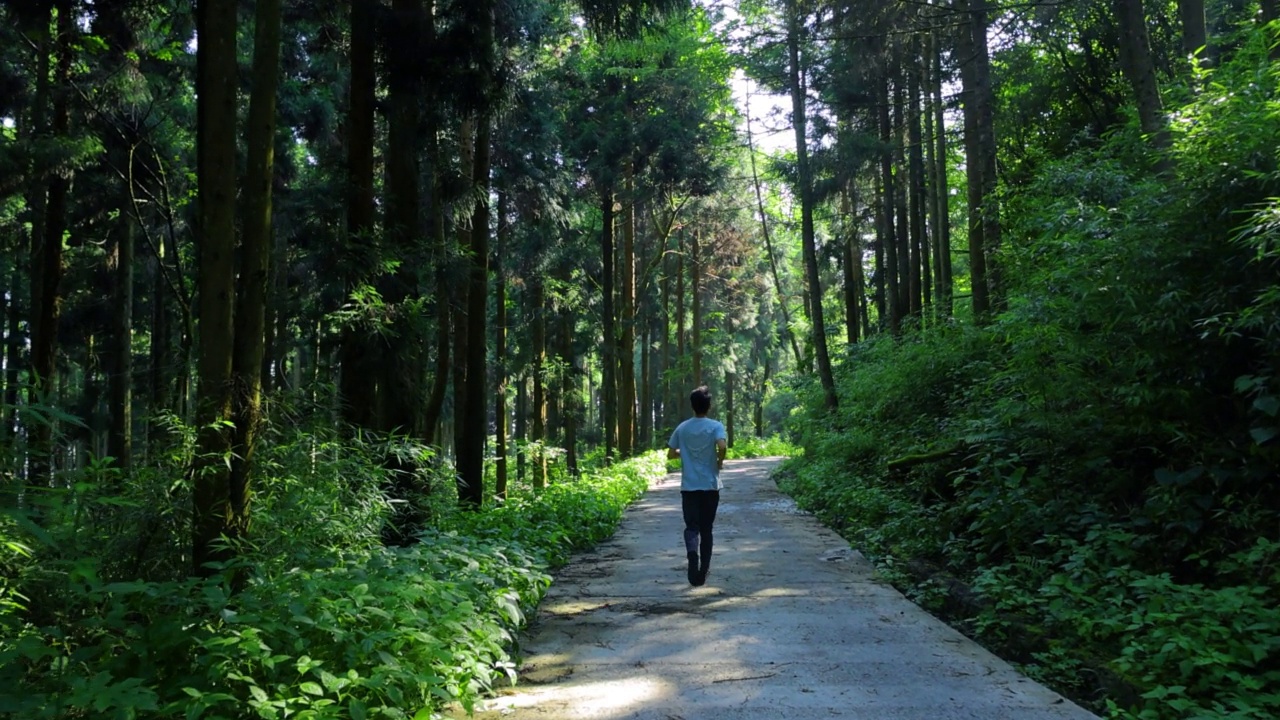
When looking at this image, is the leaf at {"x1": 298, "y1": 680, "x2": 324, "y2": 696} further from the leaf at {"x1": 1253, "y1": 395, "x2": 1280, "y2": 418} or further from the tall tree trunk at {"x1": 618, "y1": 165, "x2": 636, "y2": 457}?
the tall tree trunk at {"x1": 618, "y1": 165, "x2": 636, "y2": 457}

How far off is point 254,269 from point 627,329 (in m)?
21.7

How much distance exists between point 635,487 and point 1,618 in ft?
53.1

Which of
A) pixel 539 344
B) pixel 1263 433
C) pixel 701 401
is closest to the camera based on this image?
pixel 1263 433

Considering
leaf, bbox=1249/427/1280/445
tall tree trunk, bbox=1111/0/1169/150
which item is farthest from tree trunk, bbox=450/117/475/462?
leaf, bbox=1249/427/1280/445

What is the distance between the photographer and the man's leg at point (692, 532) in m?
7.94

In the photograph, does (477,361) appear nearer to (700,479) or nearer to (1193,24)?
(700,479)

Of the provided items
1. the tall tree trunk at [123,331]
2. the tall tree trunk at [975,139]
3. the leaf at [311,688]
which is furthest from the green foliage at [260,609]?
the tall tree trunk at [123,331]

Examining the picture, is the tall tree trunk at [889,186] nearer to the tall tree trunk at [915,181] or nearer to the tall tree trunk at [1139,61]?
the tall tree trunk at [915,181]

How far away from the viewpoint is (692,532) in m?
7.98

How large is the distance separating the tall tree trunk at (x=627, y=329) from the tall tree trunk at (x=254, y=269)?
19.3 m

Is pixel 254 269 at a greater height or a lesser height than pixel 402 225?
lesser

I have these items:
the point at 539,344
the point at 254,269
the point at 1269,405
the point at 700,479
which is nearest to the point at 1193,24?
the point at 1269,405

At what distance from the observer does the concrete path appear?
4512mm

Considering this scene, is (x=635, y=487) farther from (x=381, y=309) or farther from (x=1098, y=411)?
(x=1098, y=411)
